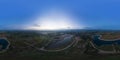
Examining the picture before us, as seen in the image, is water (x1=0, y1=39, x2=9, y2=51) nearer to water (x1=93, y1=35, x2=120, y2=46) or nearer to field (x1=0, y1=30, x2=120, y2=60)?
field (x1=0, y1=30, x2=120, y2=60)

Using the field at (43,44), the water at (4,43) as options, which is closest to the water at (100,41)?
the field at (43,44)

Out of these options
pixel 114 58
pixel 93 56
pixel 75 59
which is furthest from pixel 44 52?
pixel 114 58

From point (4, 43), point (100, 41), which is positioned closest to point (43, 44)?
point (4, 43)

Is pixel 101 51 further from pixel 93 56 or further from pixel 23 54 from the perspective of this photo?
pixel 23 54

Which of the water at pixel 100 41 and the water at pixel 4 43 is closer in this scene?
the water at pixel 4 43

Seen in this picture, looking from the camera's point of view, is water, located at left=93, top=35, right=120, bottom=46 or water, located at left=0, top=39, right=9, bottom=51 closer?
water, located at left=0, top=39, right=9, bottom=51

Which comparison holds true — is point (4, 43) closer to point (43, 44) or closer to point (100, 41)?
point (43, 44)

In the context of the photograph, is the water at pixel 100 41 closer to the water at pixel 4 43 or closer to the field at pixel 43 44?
the field at pixel 43 44

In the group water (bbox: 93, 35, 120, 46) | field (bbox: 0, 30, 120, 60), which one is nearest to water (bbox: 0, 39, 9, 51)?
field (bbox: 0, 30, 120, 60)
